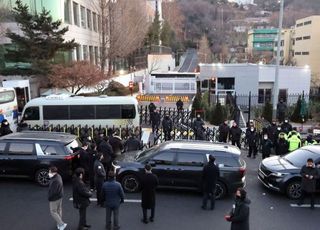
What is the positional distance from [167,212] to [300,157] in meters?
4.97

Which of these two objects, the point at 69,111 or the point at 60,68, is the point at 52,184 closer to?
the point at 69,111

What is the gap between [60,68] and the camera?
28.3 metres

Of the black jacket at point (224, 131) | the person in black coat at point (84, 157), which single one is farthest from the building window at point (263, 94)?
the person in black coat at point (84, 157)

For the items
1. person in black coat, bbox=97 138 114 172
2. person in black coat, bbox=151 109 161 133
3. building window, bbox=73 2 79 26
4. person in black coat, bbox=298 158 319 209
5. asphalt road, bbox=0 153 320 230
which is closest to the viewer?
asphalt road, bbox=0 153 320 230

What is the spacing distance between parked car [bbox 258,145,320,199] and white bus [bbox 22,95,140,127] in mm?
10117

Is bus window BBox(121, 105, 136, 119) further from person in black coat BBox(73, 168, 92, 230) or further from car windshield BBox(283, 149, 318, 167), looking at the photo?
person in black coat BBox(73, 168, 92, 230)

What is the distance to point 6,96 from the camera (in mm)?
21234

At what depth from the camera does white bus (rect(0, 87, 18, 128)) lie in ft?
67.8

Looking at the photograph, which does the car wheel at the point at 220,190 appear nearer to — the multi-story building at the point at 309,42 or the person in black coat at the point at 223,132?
the person in black coat at the point at 223,132

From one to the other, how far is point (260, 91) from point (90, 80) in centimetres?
1675

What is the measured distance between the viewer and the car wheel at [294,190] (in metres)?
11.8

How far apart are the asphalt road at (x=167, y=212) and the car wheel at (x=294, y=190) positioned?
0.75 feet

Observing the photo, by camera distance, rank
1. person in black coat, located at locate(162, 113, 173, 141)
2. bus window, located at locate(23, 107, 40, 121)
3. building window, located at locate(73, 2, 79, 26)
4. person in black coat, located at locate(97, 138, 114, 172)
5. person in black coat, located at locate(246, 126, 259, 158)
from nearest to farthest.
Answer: person in black coat, located at locate(97, 138, 114, 172) < person in black coat, located at locate(246, 126, 259, 158) < person in black coat, located at locate(162, 113, 173, 141) < bus window, located at locate(23, 107, 40, 121) < building window, located at locate(73, 2, 79, 26)

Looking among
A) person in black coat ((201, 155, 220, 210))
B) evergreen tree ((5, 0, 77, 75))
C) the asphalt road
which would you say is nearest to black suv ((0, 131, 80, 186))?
the asphalt road
